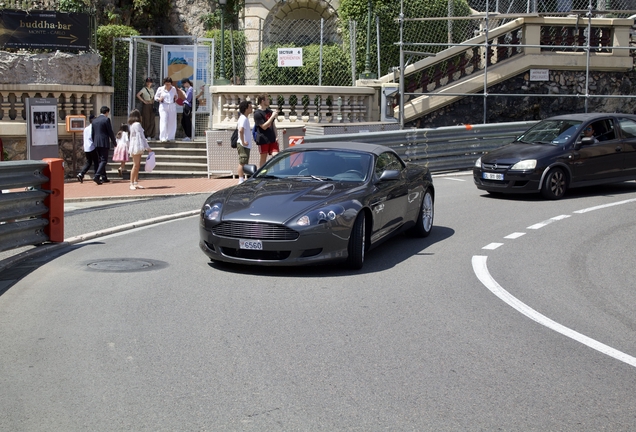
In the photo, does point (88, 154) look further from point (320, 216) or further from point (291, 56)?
point (320, 216)

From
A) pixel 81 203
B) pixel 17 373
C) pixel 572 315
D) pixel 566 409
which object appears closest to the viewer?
pixel 566 409

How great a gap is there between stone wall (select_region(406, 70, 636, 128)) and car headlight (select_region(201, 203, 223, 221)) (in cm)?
1655

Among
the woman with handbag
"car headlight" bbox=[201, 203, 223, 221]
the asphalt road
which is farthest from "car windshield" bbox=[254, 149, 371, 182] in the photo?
the woman with handbag

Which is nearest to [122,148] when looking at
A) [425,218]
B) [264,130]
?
[264,130]

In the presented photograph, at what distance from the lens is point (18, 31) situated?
2197cm

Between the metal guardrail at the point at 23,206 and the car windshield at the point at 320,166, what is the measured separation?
2.76 m

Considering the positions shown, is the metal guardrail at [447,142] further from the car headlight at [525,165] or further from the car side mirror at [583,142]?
the car side mirror at [583,142]

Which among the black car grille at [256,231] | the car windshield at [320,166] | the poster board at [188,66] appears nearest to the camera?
the black car grille at [256,231]

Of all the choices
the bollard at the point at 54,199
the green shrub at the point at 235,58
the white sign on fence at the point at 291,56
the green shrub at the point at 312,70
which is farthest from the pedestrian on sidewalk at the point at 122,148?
the bollard at the point at 54,199

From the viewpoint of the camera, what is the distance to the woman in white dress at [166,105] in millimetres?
23078

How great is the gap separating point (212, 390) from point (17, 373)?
57.0 inches

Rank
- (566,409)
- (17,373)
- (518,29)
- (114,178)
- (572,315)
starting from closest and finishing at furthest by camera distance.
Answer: (566,409)
(17,373)
(572,315)
(114,178)
(518,29)

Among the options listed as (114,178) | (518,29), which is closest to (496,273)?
(114,178)

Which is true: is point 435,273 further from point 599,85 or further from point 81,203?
point 599,85
